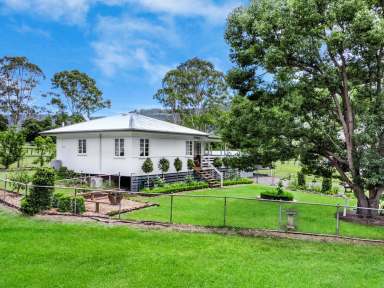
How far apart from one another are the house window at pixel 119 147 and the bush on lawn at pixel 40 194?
7.53 meters

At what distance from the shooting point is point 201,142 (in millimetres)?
25359

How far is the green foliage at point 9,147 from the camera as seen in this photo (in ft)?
88.0

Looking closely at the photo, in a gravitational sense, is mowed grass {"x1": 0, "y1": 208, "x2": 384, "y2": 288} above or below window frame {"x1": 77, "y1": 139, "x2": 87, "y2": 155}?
below

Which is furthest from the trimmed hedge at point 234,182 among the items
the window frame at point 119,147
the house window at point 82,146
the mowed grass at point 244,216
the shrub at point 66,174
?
the shrub at point 66,174

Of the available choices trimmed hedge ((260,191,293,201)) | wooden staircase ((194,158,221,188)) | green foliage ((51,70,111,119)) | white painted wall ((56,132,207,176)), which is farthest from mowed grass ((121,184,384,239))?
green foliage ((51,70,111,119))

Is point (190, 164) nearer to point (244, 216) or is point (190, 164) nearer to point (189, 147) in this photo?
point (189, 147)

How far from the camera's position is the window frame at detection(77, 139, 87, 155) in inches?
854

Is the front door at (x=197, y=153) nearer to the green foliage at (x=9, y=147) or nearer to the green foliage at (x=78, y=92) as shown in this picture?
the green foliage at (x=9, y=147)

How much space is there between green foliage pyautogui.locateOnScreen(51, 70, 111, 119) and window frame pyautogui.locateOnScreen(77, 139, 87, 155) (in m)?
28.7

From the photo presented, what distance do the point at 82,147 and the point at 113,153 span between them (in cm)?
333

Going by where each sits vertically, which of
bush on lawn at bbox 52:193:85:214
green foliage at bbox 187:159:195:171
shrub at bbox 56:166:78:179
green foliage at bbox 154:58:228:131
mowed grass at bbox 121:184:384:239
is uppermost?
green foliage at bbox 154:58:228:131

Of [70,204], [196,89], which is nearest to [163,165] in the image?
[70,204]

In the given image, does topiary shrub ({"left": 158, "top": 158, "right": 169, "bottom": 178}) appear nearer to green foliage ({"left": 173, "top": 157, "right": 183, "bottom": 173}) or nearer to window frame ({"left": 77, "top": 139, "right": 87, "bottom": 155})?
green foliage ({"left": 173, "top": 157, "right": 183, "bottom": 173})

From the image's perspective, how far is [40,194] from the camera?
1179cm
